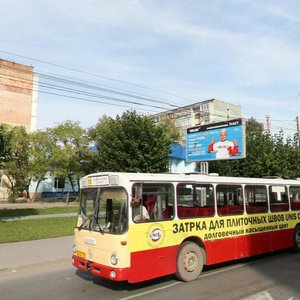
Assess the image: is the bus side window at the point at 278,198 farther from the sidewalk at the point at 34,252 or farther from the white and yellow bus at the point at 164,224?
the sidewalk at the point at 34,252

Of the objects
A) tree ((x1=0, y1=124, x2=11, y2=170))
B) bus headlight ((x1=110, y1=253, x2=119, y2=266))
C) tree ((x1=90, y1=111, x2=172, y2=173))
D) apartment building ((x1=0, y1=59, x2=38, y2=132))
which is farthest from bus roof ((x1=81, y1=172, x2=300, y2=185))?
apartment building ((x1=0, y1=59, x2=38, y2=132))

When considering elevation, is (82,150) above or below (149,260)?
above

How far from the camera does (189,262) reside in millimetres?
8508

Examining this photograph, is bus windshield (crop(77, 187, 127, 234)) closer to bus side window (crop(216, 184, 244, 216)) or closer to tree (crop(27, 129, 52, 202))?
bus side window (crop(216, 184, 244, 216))

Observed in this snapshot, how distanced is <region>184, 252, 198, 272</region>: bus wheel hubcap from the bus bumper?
1.73 m

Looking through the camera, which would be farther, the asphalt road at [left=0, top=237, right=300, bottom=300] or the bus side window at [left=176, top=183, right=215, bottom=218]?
the bus side window at [left=176, top=183, right=215, bottom=218]

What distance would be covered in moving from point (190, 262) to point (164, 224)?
1169mm

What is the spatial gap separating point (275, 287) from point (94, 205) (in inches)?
160

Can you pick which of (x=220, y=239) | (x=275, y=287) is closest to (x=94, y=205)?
(x=220, y=239)

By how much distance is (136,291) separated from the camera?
25.2 feet

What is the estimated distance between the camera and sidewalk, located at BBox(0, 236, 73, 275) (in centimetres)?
1009

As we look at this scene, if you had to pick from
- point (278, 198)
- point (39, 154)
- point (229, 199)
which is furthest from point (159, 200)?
point (39, 154)

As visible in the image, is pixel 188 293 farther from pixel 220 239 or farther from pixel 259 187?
pixel 259 187

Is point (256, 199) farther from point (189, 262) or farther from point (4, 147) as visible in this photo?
point (4, 147)
